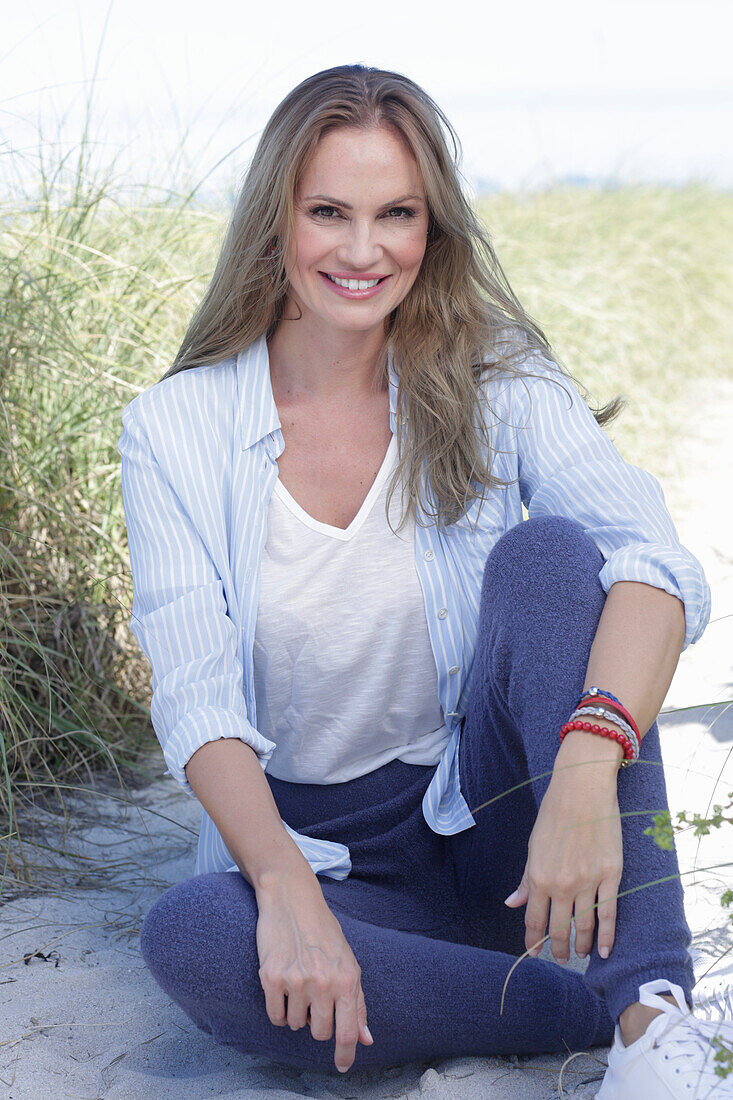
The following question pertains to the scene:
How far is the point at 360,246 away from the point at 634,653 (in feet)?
2.54

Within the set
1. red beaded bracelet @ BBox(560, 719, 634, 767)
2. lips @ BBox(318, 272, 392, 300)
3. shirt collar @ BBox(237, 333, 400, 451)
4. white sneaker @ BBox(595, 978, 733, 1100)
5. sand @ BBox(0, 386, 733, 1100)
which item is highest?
lips @ BBox(318, 272, 392, 300)

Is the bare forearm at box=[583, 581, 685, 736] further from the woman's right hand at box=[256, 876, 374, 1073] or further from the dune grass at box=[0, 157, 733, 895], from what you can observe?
the dune grass at box=[0, 157, 733, 895]

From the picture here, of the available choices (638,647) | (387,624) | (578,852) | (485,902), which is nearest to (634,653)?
(638,647)

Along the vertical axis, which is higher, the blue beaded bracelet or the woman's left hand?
the blue beaded bracelet

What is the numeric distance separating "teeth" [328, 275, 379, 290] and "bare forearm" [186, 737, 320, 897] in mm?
761

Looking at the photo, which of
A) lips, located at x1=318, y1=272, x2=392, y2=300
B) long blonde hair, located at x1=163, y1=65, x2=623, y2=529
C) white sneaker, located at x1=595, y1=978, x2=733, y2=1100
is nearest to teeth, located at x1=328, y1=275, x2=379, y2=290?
lips, located at x1=318, y1=272, x2=392, y2=300

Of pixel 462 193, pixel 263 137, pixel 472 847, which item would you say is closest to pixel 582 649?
pixel 472 847

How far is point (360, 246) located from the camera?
178 cm

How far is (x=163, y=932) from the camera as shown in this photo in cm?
152

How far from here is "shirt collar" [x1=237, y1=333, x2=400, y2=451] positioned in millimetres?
1858

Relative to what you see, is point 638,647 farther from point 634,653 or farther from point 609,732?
point 609,732

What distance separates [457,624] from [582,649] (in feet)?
1.12

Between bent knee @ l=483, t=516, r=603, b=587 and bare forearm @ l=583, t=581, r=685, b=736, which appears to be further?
bent knee @ l=483, t=516, r=603, b=587

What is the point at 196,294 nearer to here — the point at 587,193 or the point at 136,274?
the point at 136,274
